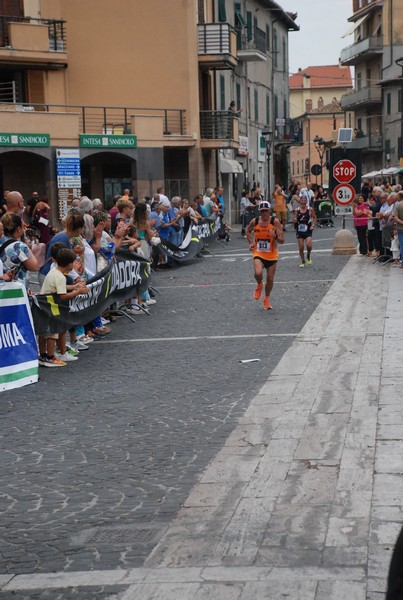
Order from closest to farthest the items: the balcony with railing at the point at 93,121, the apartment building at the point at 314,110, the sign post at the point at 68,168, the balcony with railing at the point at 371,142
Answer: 1. the sign post at the point at 68,168
2. the balcony with railing at the point at 93,121
3. the balcony with railing at the point at 371,142
4. the apartment building at the point at 314,110

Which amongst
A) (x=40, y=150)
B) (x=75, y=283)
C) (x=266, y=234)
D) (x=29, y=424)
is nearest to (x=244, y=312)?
(x=266, y=234)

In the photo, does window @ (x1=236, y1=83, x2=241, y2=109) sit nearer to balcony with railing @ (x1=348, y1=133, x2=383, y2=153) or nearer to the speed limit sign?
the speed limit sign

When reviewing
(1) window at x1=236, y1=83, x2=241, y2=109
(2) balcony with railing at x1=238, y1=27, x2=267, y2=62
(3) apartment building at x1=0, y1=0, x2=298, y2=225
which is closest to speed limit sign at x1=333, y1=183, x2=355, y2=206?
(3) apartment building at x1=0, y1=0, x2=298, y2=225

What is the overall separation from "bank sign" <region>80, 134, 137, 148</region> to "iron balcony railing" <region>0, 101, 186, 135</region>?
2.27ft

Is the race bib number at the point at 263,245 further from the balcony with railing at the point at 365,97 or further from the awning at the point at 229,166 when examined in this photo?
the balcony with railing at the point at 365,97

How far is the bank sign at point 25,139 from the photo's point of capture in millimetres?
36750

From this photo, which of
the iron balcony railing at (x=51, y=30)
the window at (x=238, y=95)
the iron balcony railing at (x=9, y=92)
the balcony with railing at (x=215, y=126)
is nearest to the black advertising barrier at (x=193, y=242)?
the iron balcony railing at (x=9, y=92)

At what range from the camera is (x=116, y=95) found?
4412cm

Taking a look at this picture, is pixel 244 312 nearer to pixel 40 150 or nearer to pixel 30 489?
pixel 30 489

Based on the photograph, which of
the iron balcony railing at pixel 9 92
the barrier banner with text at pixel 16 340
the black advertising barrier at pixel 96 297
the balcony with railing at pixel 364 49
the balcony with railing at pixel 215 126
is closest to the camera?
the barrier banner with text at pixel 16 340

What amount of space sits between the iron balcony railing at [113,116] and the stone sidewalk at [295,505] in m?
30.7

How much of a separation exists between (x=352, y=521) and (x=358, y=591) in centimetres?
109

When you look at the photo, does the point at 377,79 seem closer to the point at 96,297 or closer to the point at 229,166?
the point at 229,166

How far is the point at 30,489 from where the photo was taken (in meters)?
7.05
